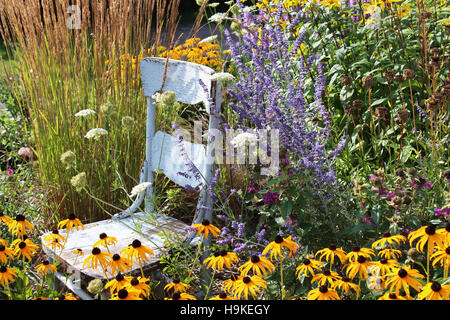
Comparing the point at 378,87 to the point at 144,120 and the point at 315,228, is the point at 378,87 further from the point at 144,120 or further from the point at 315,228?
the point at 144,120

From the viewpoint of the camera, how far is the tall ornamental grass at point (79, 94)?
262 centimetres

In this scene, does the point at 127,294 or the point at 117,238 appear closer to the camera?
the point at 127,294

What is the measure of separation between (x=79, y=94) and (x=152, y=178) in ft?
2.20

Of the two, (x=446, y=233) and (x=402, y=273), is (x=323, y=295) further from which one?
(x=446, y=233)

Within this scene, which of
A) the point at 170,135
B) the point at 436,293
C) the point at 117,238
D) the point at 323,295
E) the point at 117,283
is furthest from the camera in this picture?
the point at 170,135

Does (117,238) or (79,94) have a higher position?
(79,94)

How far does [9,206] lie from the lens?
2.69 m

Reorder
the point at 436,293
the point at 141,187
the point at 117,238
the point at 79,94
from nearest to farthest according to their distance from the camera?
1. the point at 436,293
2. the point at 141,187
3. the point at 117,238
4. the point at 79,94

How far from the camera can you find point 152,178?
7.95 ft

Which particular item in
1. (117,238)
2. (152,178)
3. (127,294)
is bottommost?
(117,238)

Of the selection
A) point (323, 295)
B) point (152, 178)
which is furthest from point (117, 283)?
point (152, 178)

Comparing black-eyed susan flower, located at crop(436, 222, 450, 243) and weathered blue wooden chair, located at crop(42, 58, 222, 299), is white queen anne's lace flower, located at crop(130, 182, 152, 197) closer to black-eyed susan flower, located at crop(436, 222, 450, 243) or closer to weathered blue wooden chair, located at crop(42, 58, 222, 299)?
weathered blue wooden chair, located at crop(42, 58, 222, 299)

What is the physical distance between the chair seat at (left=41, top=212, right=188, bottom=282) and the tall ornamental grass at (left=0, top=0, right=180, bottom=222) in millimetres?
421
